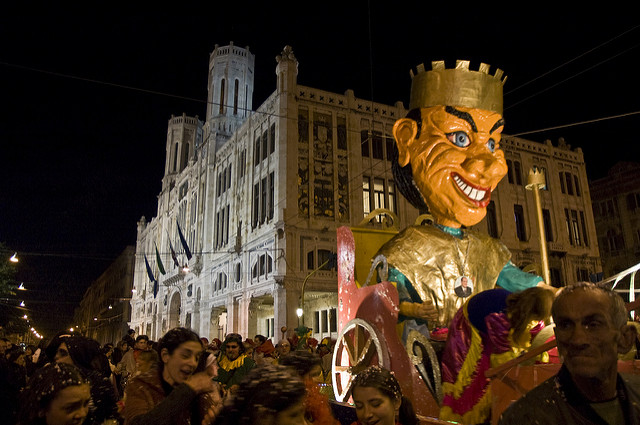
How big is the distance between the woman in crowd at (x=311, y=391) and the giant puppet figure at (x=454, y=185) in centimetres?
159

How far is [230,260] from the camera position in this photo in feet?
89.5

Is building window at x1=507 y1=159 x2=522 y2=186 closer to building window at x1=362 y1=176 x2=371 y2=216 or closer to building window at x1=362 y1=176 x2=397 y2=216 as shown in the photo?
building window at x1=362 y1=176 x2=397 y2=216

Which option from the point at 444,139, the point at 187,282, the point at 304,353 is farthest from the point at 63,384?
the point at 187,282

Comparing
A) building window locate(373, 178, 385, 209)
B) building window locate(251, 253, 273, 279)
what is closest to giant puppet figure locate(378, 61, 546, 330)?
building window locate(251, 253, 273, 279)

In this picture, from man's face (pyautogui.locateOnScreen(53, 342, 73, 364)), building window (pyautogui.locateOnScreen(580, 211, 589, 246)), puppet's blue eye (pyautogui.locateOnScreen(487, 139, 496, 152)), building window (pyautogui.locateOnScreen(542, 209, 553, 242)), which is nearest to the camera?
man's face (pyautogui.locateOnScreen(53, 342, 73, 364))

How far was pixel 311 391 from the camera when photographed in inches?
117

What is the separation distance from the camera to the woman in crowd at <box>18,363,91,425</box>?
6.73ft

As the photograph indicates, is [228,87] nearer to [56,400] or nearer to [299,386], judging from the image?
[56,400]

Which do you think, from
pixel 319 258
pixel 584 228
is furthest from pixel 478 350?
pixel 584 228

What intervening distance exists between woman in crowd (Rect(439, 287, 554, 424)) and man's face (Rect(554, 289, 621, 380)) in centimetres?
173

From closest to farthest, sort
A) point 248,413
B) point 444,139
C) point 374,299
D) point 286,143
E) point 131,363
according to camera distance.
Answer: point 248,413
point 374,299
point 444,139
point 131,363
point 286,143

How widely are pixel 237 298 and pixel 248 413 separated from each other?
25117 millimetres

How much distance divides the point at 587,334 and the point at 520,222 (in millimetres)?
30097

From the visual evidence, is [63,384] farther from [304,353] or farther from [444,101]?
[444,101]
